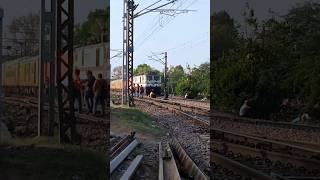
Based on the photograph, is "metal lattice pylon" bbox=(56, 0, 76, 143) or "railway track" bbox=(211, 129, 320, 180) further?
"railway track" bbox=(211, 129, 320, 180)

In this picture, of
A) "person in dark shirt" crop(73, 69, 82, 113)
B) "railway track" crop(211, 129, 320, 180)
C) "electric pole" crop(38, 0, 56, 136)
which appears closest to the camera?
"electric pole" crop(38, 0, 56, 136)

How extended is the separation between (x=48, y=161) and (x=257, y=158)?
266cm

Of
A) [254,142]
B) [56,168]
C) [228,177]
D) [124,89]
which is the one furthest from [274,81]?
[124,89]

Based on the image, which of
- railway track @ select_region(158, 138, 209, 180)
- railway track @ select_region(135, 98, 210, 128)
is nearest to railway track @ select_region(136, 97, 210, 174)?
railway track @ select_region(135, 98, 210, 128)

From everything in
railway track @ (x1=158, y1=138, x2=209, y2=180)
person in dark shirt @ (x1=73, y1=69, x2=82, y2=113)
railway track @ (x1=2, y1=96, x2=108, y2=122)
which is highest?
person in dark shirt @ (x1=73, y1=69, x2=82, y2=113)

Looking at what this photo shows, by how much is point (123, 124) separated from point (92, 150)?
6017mm

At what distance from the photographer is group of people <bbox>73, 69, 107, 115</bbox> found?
6.19 m

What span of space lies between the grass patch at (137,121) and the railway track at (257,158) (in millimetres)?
5083

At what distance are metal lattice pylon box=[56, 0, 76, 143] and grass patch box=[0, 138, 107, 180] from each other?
0.20 m

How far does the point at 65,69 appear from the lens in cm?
607

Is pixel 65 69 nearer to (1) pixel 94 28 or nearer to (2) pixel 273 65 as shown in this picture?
(1) pixel 94 28

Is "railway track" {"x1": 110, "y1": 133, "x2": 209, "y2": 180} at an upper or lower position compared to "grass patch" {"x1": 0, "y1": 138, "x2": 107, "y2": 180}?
lower

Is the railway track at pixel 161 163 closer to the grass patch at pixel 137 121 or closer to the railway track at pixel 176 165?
the railway track at pixel 176 165

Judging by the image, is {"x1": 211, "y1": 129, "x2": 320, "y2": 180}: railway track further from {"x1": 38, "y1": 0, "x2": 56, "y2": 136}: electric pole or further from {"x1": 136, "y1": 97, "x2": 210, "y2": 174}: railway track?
{"x1": 38, "y1": 0, "x2": 56, "y2": 136}: electric pole
